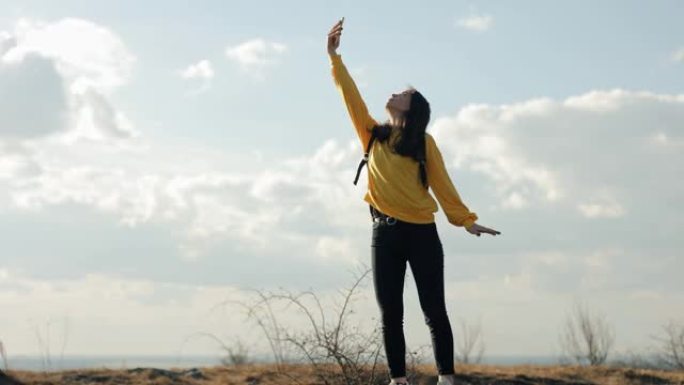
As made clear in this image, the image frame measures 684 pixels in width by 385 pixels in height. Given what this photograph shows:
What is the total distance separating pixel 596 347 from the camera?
1953 centimetres

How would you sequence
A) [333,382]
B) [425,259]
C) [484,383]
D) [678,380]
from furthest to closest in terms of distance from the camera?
[678,380] → [484,383] → [333,382] → [425,259]

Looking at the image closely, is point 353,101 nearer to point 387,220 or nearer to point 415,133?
point 415,133

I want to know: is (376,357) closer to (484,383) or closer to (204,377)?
(484,383)

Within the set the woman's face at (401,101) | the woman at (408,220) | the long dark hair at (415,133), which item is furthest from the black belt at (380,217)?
the woman's face at (401,101)

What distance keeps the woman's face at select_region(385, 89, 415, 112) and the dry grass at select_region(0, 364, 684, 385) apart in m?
5.09

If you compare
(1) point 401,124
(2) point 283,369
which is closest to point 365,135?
(1) point 401,124

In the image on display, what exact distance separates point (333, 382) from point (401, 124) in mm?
3917

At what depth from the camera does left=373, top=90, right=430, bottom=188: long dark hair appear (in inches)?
222

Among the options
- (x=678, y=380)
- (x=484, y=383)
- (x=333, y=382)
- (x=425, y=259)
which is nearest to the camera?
(x=425, y=259)

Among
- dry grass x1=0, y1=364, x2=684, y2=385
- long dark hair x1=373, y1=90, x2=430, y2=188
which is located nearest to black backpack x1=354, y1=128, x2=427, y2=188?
long dark hair x1=373, y1=90, x2=430, y2=188

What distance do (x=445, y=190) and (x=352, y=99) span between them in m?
0.85

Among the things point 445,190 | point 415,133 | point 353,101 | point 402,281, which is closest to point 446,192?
point 445,190

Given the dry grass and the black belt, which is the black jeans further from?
the dry grass

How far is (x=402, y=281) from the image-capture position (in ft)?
18.4
